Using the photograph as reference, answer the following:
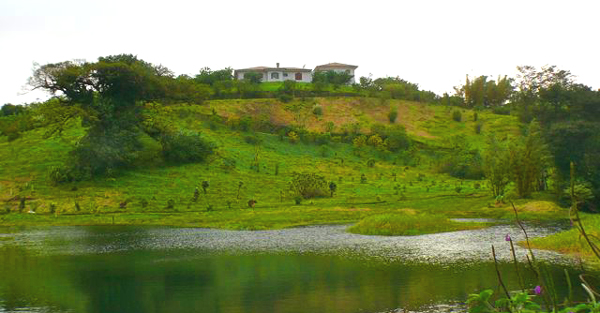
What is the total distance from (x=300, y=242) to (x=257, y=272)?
37.2ft

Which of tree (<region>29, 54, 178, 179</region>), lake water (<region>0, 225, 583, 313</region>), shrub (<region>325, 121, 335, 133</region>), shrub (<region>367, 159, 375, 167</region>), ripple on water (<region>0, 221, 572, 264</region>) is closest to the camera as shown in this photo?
lake water (<region>0, 225, 583, 313</region>)

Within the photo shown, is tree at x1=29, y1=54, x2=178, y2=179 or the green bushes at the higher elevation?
tree at x1=29, y1=54, x2=178, y2=179

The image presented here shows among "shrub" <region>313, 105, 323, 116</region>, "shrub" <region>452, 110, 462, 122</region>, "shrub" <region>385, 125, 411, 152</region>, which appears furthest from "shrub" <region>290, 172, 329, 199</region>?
"shrub" <region>452, 110, 462, 122</region>

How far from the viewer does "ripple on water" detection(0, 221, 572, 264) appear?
34031 mm

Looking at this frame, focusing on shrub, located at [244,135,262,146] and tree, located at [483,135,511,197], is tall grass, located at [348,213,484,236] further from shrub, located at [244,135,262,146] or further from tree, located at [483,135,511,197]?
shrub, located at [244,135,262,146]

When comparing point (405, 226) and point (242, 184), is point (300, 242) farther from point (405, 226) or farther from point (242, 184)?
point (242, 184)

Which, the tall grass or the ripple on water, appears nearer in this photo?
the ripple on water

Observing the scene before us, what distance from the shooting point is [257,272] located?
100ft

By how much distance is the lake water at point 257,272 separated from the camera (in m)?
23.9

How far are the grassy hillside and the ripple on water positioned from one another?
5795 millimetres

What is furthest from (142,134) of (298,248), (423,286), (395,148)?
(423,286)

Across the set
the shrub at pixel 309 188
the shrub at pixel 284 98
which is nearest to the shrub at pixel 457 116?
the shrub at pixel 284 98

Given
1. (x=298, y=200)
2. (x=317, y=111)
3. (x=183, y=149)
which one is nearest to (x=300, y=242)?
(x=298, y=200)

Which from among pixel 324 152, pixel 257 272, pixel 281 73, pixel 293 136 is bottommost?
pixel 257 272
